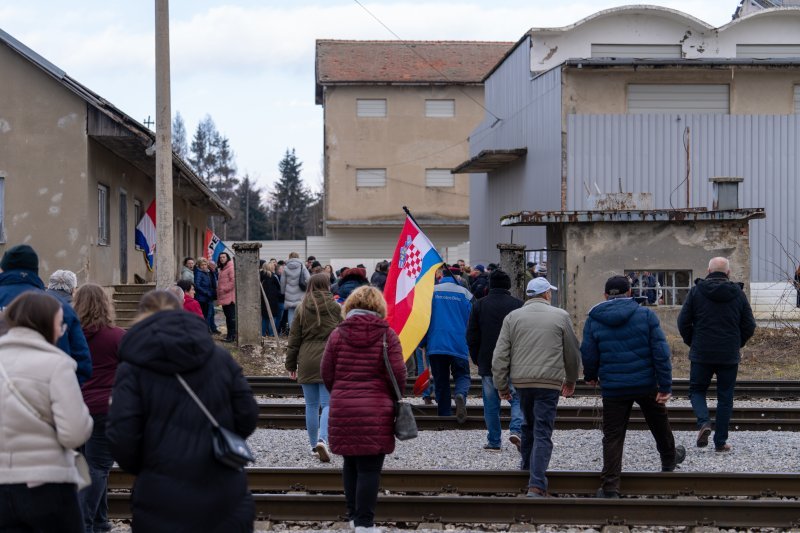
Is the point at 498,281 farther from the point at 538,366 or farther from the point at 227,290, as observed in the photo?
the point at 227,290

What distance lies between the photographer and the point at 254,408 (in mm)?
4898

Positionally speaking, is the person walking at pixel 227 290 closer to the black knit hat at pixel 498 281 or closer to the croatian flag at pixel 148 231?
the croatian flag at pixel 148 231

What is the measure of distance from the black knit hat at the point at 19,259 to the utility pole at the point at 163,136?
7.82m

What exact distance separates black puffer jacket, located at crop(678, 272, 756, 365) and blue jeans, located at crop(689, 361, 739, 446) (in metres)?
0.13

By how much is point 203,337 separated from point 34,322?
0.97 m

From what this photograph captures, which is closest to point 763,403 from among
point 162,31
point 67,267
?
point 162,31

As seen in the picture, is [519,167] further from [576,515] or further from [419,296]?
[576,515]

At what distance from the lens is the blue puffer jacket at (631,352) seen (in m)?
8.51

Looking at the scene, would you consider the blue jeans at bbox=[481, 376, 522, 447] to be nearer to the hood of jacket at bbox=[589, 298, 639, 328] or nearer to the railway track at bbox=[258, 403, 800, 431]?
the railway track at bbox=[258, 403, 800, 431]

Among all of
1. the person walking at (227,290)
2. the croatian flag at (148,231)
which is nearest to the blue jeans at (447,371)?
the person walking at (227,290)

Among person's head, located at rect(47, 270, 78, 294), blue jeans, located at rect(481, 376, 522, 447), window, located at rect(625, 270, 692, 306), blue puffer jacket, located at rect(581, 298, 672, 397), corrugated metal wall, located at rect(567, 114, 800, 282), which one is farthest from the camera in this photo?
→ corrugated metal wall, located at rect(567, 114, 800, 282)

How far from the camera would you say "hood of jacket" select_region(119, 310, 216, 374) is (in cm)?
462

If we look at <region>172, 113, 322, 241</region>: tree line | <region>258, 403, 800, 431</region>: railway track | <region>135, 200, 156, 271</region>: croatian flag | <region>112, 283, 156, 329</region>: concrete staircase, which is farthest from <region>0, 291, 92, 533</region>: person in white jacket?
<region>172, 113, 322, 241</region>: tree line

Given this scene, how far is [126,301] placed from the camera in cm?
2220
